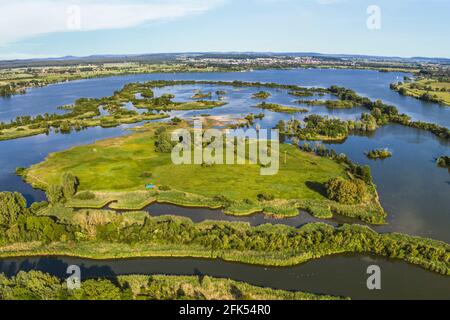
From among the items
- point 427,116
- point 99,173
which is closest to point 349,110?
point 427,116

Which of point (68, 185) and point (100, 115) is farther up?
point (100, 115)

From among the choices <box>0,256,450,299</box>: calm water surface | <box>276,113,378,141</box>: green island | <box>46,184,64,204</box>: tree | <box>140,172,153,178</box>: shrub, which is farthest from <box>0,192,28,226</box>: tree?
<box>276,113,378,141</box>: green island

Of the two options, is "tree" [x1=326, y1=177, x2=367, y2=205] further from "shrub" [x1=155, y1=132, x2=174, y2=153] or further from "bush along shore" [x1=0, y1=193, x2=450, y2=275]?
"shrub" [x1=155, y1=132, x2=174, y2=153]

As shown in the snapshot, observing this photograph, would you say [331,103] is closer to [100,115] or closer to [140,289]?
[100,115]

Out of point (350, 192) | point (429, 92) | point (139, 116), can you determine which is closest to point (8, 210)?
point (350, 192)

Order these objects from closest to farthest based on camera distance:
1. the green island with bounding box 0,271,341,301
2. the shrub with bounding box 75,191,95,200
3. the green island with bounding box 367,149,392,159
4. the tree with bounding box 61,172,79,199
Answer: the green island with bounding box 0,271,341,301, the tree with bounding box 61,172,79,199, the shrub with bounding box 75,191,95,200, the green island with bounding box 367,149,392,159
